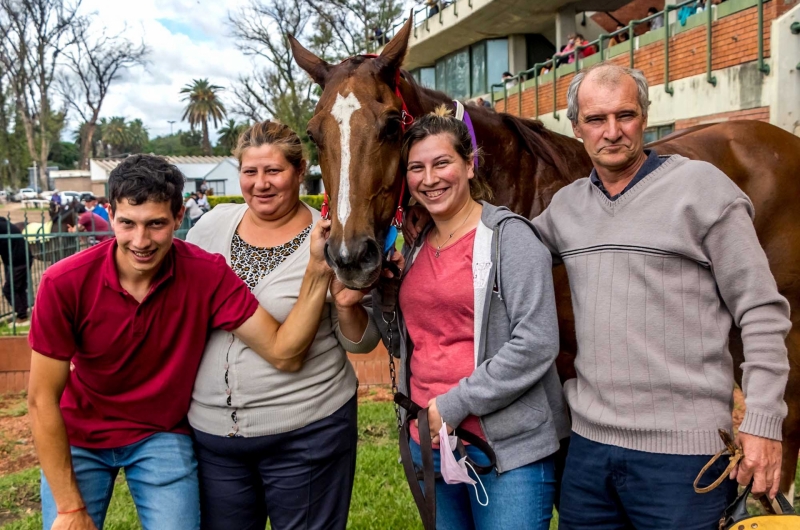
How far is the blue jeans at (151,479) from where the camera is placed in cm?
239

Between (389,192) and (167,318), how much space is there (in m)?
0.95

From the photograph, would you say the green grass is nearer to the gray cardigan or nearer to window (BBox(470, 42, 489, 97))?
the gray cardigan

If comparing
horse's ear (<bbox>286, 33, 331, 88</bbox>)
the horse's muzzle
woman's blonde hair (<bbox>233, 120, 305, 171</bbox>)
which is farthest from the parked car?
the horse's muzzle

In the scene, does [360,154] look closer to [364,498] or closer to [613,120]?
[613,120]

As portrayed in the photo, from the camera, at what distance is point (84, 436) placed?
2.39 meters

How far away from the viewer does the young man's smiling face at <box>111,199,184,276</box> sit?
7.55ft

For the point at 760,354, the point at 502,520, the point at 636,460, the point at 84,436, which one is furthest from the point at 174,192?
the point at 760,354

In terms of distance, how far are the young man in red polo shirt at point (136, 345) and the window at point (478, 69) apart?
2390 centimetres

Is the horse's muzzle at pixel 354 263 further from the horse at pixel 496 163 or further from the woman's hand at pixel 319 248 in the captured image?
the woman's hand at pixel 319 248

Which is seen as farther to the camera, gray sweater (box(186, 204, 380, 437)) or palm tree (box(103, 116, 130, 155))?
palm tree (box(103, 116, 130, 155))

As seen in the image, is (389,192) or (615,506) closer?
(615,506)

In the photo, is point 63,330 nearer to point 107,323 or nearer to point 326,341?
point 107,323

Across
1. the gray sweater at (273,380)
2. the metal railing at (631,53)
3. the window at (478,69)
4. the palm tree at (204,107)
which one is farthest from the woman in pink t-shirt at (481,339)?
the palm tree at (204,107)

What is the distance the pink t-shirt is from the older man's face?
20.3 inches
